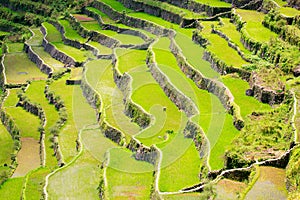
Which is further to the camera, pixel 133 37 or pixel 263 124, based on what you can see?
pixel 133 37

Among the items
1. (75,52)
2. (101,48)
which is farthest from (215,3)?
(75,52)

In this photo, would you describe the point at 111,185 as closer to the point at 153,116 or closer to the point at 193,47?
the point at 153,116

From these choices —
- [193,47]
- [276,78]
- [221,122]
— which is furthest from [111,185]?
[193,47]

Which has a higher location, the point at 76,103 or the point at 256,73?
the point at 256,73

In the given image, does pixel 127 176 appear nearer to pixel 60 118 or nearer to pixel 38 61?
pixel 60 118

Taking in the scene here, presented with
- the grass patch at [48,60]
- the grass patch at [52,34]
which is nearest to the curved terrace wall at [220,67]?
the grass patch at [48,60]

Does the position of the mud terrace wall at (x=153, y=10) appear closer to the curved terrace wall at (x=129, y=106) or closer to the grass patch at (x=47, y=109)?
the curved terrace wall at (x=129, y=106)
